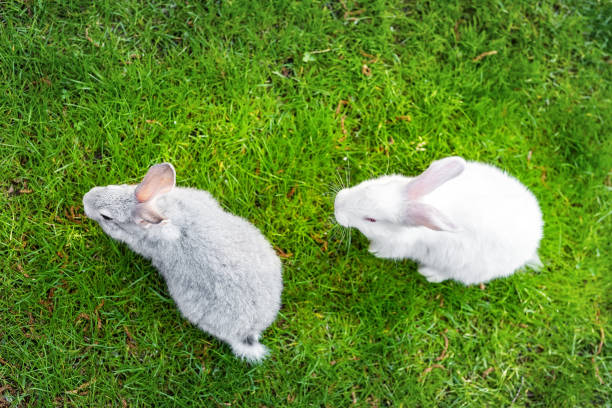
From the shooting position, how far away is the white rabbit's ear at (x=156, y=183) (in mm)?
2535

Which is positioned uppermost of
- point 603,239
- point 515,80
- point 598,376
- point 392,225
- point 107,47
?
point 107,47

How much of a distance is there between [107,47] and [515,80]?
3459 mm

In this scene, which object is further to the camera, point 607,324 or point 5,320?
point 607,324

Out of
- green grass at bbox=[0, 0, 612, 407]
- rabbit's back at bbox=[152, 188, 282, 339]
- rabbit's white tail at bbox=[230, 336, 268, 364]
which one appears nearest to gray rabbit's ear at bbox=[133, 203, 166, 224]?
rabbit's back at bbox=[152, 188, 282, 339]

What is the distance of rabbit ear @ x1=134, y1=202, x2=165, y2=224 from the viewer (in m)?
2.60

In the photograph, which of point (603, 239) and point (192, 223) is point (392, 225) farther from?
point (603, 239)

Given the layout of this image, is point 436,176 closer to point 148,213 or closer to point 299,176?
point 299,176

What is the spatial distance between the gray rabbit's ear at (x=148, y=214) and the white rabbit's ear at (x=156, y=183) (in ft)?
0.17

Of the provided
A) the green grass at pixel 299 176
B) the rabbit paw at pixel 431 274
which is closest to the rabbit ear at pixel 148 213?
the green grass at pixel 299 176

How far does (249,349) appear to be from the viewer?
3.09 metres

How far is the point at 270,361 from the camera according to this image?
3330 millimetres

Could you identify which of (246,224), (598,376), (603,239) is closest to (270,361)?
(246,224)

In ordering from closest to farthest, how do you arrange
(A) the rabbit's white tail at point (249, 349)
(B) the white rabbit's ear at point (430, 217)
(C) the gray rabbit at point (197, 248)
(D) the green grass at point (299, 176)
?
(B) the white rabbit's ear at point (430, 217), (C) the gray rabbit at point (197, 248), (A) the rabbit's white tail at point (249, 349), (D) the green grass at point (299, 176)

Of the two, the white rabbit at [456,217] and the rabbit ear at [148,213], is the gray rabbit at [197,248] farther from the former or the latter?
the white rabbit at [456,217]
